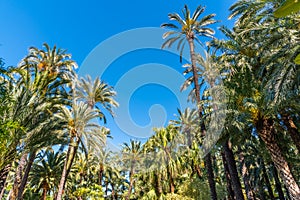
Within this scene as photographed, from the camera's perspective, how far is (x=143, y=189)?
2609 cm

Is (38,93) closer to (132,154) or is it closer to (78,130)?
(78,130)

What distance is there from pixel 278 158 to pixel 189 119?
58.3 feet

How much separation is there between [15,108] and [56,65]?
31.0 feet

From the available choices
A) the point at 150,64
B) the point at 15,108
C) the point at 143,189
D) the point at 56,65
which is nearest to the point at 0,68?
the point at 15,108

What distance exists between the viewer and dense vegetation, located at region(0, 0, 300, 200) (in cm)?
1060

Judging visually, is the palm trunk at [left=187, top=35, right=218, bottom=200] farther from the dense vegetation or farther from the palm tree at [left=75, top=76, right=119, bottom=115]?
the palm tree at [left=75, top=76, right=119, bottom=115]

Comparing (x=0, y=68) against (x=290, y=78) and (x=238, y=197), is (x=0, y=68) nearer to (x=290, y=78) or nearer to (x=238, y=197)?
(x=290, y=78)

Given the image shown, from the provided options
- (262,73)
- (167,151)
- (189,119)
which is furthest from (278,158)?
(189,119)

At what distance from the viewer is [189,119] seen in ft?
96.3

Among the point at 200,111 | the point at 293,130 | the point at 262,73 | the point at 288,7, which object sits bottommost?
the point at 288,7

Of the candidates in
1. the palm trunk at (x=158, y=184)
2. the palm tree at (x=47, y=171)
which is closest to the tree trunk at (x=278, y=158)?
the palm trunk at (x=158, y=184)

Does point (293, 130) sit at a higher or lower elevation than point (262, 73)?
lower

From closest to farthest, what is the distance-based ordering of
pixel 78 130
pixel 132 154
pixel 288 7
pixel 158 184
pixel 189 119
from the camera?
1. pixel 288 7
2. pixel 78 130
3. pixel 158 184
4. pixel 189 119
5. pixel 132 154

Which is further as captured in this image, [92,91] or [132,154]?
[132,154]
